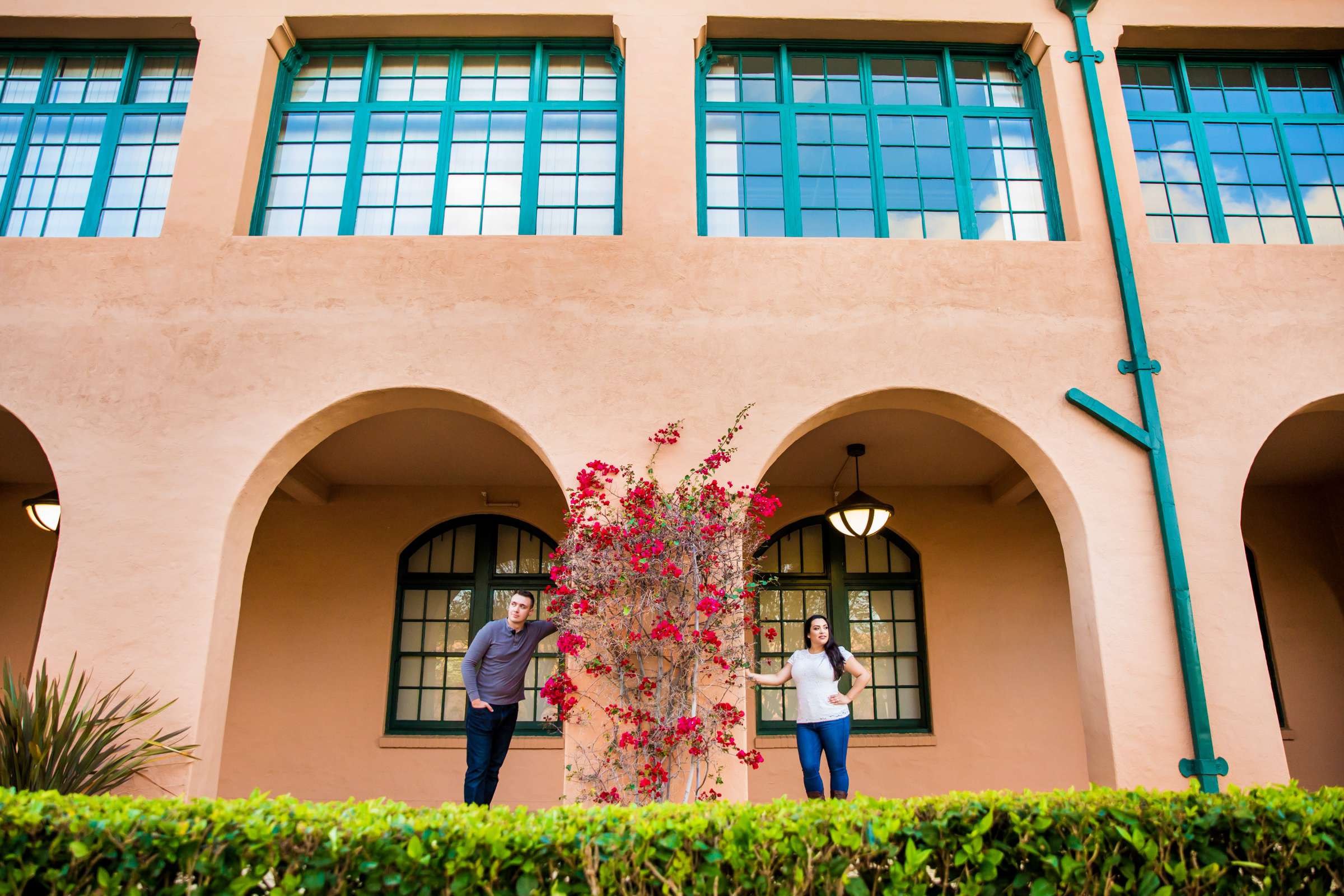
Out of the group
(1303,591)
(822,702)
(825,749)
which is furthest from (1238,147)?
(825,749)

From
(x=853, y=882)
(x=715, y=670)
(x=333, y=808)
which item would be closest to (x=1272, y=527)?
(x=715, y=670)

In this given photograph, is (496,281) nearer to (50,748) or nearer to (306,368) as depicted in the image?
(306,368)

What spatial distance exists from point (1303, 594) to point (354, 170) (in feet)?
32.6

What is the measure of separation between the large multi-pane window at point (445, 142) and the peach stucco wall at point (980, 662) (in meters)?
4.09

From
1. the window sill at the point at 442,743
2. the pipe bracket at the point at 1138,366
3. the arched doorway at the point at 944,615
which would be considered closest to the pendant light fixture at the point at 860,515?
the arched doorway at the point at 944,615

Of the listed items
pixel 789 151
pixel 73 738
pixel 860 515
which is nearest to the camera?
pixel 73 738

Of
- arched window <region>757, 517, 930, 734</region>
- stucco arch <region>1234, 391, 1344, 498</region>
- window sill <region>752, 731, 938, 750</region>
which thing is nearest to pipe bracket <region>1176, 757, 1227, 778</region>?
stucco arch <region>1234, 391, 1344, 498</region>

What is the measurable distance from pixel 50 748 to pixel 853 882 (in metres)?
4.29

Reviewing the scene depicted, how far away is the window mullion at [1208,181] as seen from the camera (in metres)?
6.70

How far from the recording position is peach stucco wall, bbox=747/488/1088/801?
8180 mm

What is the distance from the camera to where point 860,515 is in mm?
7164

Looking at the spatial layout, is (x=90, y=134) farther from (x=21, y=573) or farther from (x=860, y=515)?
(x=860, y=515)

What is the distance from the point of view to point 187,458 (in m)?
5.61

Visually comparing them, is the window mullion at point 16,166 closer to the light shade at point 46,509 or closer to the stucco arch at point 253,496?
the light shade at point 46,509
